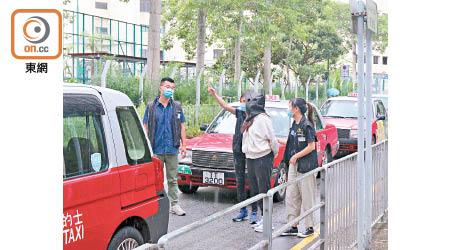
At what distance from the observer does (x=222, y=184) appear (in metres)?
7.88

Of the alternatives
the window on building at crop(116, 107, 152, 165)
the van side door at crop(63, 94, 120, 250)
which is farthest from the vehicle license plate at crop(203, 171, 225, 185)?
the van side door at crop(63, 94, 120, 250)

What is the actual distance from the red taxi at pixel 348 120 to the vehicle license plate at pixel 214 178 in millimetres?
5877

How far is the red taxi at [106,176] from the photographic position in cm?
385

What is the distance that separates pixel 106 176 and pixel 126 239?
0.55 metres

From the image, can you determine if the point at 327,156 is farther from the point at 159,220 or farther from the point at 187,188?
the point at 159,220

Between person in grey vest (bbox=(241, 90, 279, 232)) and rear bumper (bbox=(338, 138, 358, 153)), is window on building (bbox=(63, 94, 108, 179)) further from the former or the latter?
rear bumper (bbox=(338, 138, 358, 153))

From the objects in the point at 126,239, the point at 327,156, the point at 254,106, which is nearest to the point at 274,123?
the point at 327,156

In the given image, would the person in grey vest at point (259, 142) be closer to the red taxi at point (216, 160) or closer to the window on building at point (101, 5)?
the red taxi at point (216, 160)

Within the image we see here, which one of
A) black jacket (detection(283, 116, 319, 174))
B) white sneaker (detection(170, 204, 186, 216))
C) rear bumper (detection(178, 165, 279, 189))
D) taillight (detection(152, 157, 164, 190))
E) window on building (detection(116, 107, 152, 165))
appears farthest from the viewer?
rear bumper (detection(178, 165, 279, 189))

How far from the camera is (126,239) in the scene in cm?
436

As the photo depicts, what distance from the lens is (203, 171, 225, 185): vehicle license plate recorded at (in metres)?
7.86

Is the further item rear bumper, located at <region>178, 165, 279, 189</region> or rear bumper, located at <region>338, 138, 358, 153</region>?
rear bumper, located at <region>338, 138, 358, 153</region>

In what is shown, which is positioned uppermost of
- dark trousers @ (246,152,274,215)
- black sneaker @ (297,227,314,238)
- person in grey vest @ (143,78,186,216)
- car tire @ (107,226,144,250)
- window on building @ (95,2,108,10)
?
window on building @ (95,2,108,10)

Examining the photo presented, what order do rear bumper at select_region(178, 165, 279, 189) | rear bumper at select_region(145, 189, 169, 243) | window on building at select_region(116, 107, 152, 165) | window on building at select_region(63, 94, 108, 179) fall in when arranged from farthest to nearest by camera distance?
rear bumper at select_region(178, 165, 279, 189) → rear bumper at select_region(145, 189, 169, 243) → window on building at select_region(116, 107, 152, 165) → window on building at select_region(63, 94, 108, 179)
